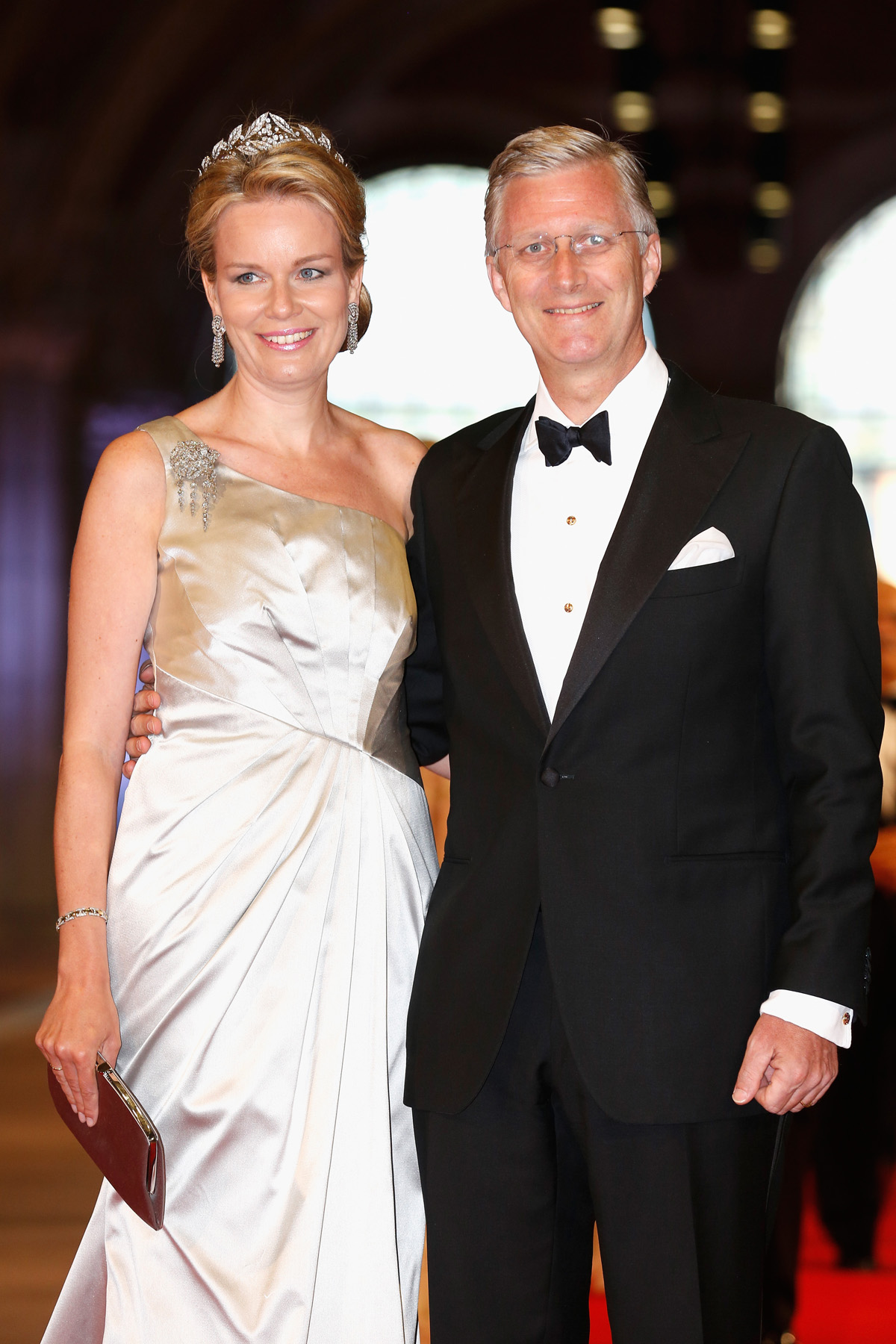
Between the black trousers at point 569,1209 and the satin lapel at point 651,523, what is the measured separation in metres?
0.39

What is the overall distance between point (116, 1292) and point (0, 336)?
7.60 meters

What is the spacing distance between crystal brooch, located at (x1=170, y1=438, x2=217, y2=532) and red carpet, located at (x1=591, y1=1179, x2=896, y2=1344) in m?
2.21

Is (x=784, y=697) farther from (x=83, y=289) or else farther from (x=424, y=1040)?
(x=83, y=289)

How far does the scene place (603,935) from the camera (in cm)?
198

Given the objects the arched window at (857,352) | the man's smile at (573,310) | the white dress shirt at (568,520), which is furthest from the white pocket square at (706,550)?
the arched window at (857,352)

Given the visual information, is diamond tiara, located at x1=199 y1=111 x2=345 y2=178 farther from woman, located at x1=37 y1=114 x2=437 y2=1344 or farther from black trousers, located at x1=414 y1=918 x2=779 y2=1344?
black trousers, located at x1=414 y1=918 x2=779 y2=1344

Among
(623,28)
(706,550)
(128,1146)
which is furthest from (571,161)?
(623,28)

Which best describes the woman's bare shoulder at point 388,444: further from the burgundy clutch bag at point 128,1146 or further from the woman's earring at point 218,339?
the burgundy clutch bag at point 128,1146

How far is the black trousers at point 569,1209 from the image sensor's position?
1.92 m

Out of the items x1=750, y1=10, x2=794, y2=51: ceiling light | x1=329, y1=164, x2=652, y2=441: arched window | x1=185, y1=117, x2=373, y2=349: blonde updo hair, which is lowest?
x1=185, y1=117, x2=373, y2=349: blonde updo hair

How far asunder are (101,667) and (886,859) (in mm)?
2214

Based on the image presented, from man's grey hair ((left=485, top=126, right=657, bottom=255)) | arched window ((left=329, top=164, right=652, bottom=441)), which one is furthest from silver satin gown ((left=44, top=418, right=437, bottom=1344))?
arched window ((left=329, top=164, right=652, bottom=441))

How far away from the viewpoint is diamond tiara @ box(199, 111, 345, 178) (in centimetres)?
235

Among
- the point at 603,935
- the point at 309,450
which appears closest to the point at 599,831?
the point at 603,935
